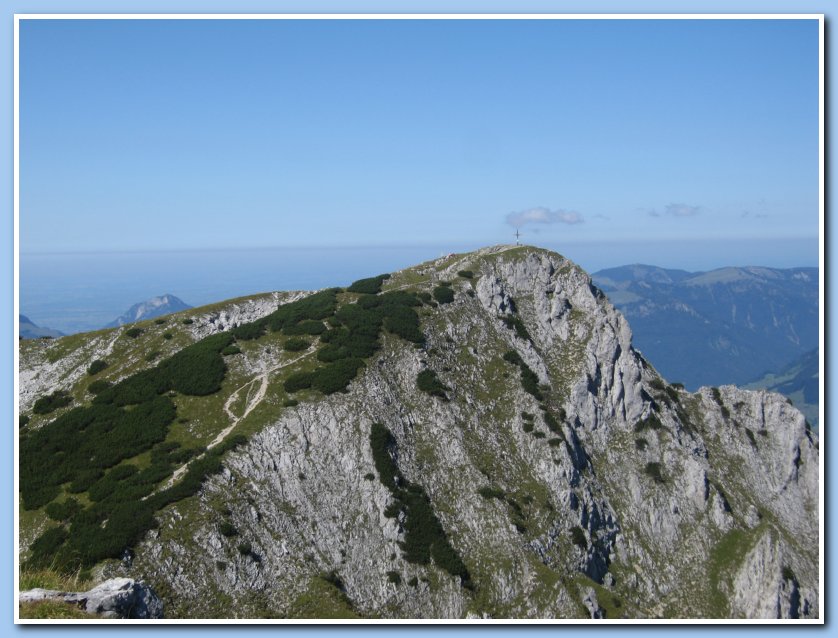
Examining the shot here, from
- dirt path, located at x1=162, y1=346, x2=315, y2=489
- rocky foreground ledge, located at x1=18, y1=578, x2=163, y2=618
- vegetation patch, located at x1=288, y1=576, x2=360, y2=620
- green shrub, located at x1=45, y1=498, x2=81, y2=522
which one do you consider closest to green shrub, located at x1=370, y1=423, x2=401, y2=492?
vegetation patch, located at x1=288, y1=576, x2=360, y2=620

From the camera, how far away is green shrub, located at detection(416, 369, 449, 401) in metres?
79.5

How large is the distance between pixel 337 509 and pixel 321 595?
10342 millimetres

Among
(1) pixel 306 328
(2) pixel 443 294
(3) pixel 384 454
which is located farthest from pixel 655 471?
(1) pixel 306 328

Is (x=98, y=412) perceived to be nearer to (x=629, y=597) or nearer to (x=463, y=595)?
(x=463, y=595)

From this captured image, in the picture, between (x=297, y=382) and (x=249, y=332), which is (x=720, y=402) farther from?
(x=249, y=332)

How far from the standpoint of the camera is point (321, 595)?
5366 centimetres

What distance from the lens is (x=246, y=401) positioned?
6919cm

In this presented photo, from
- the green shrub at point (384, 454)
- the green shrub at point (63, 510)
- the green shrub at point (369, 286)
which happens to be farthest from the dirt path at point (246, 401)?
the green shrub at point (369, 286)

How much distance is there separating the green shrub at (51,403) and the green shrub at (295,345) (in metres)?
26.3

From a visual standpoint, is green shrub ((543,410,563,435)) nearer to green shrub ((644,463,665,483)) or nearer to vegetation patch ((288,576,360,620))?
green shrub ((644,463,665,483))

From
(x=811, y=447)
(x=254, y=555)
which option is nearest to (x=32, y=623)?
(x=254, y=555)

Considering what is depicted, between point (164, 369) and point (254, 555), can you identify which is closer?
point (254, 555)

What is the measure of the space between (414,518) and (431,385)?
19820 mm

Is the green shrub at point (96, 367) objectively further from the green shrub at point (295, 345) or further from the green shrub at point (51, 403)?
the green shrub at point (295, 345)
